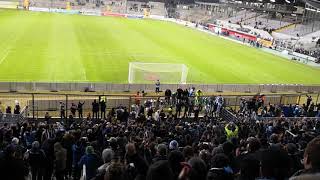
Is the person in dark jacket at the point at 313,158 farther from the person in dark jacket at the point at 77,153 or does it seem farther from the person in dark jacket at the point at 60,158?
the person in dark jacket at the point at 77,153

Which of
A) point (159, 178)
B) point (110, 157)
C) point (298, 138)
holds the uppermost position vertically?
point (159, 178)

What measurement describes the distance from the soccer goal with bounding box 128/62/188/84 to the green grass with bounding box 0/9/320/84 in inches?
33.9

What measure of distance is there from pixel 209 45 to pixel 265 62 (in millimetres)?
12287

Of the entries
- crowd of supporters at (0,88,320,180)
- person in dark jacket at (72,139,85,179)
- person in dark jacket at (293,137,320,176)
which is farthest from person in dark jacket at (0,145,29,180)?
person in dark jacket at (293,137,320,176)

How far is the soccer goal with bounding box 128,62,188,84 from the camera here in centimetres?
3512

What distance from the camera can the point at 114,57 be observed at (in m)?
43.0

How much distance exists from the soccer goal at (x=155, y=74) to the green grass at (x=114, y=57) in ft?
2.83

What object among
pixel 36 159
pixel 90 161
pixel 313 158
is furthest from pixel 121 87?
pixel 313 158

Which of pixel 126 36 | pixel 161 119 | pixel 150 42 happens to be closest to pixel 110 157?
pixel 161 119

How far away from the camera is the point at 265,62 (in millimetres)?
49406

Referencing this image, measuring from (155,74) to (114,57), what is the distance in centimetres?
818

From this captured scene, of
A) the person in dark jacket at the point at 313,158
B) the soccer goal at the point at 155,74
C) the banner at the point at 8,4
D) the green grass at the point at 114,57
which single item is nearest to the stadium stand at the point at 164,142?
the person in dark jacket at the point at 313,158

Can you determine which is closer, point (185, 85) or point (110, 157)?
point (110, 157)

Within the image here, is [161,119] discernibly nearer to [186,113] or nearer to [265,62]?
[186,113]
